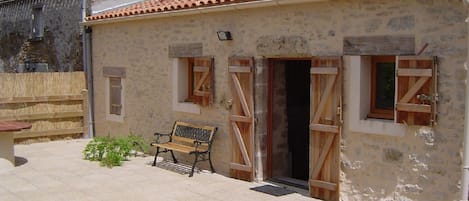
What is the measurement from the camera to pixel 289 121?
8.94m

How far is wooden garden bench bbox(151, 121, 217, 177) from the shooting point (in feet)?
29.4

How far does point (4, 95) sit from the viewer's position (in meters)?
11.9

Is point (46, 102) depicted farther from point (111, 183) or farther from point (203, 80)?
point (203, 80)

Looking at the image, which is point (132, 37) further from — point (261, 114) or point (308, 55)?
point (308, 55)

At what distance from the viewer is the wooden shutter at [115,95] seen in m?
12.0

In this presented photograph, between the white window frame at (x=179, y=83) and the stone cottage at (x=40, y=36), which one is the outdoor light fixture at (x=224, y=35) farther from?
the stone cottage at (x=40, y=36)

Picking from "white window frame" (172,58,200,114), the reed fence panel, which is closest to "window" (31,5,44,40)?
the reed fence panel

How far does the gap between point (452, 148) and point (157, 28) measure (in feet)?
20.6

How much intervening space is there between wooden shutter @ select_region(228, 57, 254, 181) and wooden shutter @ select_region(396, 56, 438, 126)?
260 centimetres

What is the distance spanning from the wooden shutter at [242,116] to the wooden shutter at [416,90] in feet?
8.51

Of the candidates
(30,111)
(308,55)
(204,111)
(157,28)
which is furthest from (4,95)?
(308,55)

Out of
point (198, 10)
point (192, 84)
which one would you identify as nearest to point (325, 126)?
point (198, 10)

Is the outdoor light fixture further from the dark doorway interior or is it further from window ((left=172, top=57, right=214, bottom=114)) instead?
the dark doorway interior

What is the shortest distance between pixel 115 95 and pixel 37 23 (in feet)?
17.4
